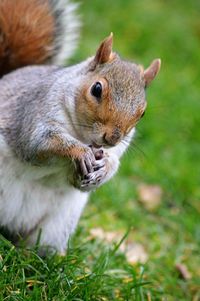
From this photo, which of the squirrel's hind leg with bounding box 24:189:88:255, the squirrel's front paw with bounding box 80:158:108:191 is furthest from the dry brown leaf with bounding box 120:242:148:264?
the squirrel's front paw with bounding box 80:158:108:191

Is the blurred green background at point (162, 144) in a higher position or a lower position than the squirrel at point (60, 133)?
lower

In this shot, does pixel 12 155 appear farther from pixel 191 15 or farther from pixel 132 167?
pixel 191 15

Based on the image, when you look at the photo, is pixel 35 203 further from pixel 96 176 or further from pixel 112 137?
pixel 112 137

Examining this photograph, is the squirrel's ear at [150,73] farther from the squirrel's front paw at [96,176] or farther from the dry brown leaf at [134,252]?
the dry brown leaf at [134,252]

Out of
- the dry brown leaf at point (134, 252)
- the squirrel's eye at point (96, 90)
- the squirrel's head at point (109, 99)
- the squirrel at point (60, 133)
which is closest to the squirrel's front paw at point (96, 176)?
the squirrel at point (60, 133)

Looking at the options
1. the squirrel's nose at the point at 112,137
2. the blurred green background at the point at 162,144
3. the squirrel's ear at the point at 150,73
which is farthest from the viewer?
the blurred green background at the point at 162,144

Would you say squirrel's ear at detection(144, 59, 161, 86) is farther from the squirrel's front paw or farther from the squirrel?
the squirrel's front paw
